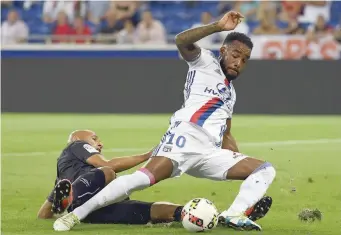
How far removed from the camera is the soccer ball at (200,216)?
25.6 feet

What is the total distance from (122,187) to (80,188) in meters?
0.51

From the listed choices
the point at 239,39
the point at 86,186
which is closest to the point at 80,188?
the point at 86,186

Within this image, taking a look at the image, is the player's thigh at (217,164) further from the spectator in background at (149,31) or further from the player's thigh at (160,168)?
the spectator in background at (149,31)

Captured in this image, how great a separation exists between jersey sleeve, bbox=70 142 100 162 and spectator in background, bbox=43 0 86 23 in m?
16.1

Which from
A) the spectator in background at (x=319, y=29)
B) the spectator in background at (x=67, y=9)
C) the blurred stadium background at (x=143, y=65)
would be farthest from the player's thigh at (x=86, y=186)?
the spectator in background at (x=67, y=9)

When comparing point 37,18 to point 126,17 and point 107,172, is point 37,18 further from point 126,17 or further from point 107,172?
point 107,172

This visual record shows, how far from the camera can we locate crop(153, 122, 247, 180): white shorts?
8.03 meters

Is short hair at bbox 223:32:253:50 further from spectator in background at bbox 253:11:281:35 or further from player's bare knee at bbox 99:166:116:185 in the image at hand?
spectator in background at bbox 253:11:281:35

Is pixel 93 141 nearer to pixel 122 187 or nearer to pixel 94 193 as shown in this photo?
pixel 94 193

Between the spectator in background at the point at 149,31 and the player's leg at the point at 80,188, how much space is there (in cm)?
1543

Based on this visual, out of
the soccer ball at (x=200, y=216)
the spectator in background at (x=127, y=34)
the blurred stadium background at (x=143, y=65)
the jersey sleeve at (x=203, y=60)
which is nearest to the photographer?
the soccer ball at (x=200, y=216)

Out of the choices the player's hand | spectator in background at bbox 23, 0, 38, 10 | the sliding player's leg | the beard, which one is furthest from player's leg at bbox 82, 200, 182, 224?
spectator in background at bbox 23, 0, 38, 10

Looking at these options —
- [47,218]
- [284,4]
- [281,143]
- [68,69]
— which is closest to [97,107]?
[68,69]

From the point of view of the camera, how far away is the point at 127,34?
24031mm
